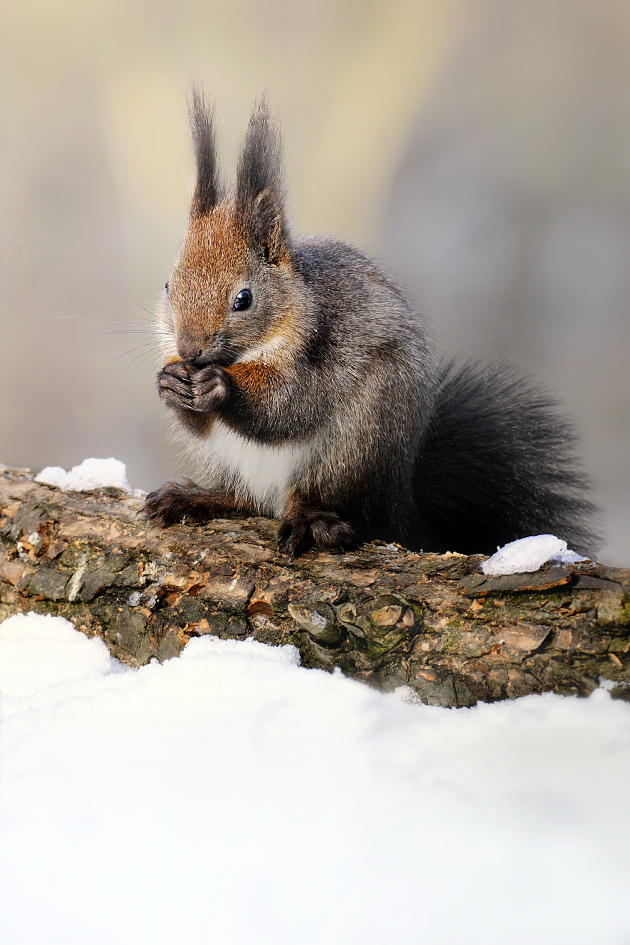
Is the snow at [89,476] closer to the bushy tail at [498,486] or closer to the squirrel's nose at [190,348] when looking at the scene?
the squirrel's nose at [190,348]

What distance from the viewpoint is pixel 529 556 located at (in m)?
1.02

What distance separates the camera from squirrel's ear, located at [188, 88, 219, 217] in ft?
4.50

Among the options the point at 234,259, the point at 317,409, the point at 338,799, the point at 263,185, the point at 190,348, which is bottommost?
the point at 338,799

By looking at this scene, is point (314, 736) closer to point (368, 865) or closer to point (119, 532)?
point (368, 865)

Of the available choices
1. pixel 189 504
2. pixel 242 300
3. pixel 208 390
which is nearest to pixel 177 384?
pixel 208 390

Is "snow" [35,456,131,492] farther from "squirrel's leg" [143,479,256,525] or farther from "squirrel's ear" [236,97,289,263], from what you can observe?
"squirrel's ear" [236,97,289,263]

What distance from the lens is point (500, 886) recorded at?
716mm

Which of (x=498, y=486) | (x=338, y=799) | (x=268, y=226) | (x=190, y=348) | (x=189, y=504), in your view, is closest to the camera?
(x=338, y=799)

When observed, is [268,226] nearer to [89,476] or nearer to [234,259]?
[234,259]

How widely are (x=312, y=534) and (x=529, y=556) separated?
40 cm

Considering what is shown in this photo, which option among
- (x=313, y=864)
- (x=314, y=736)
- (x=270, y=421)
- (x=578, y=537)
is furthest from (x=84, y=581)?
(x=578, y=537)

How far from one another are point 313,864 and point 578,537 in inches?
41.1

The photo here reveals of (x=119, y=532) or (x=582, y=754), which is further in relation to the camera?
(x=119, y=532)

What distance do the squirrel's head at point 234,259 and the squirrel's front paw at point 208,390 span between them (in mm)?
27
